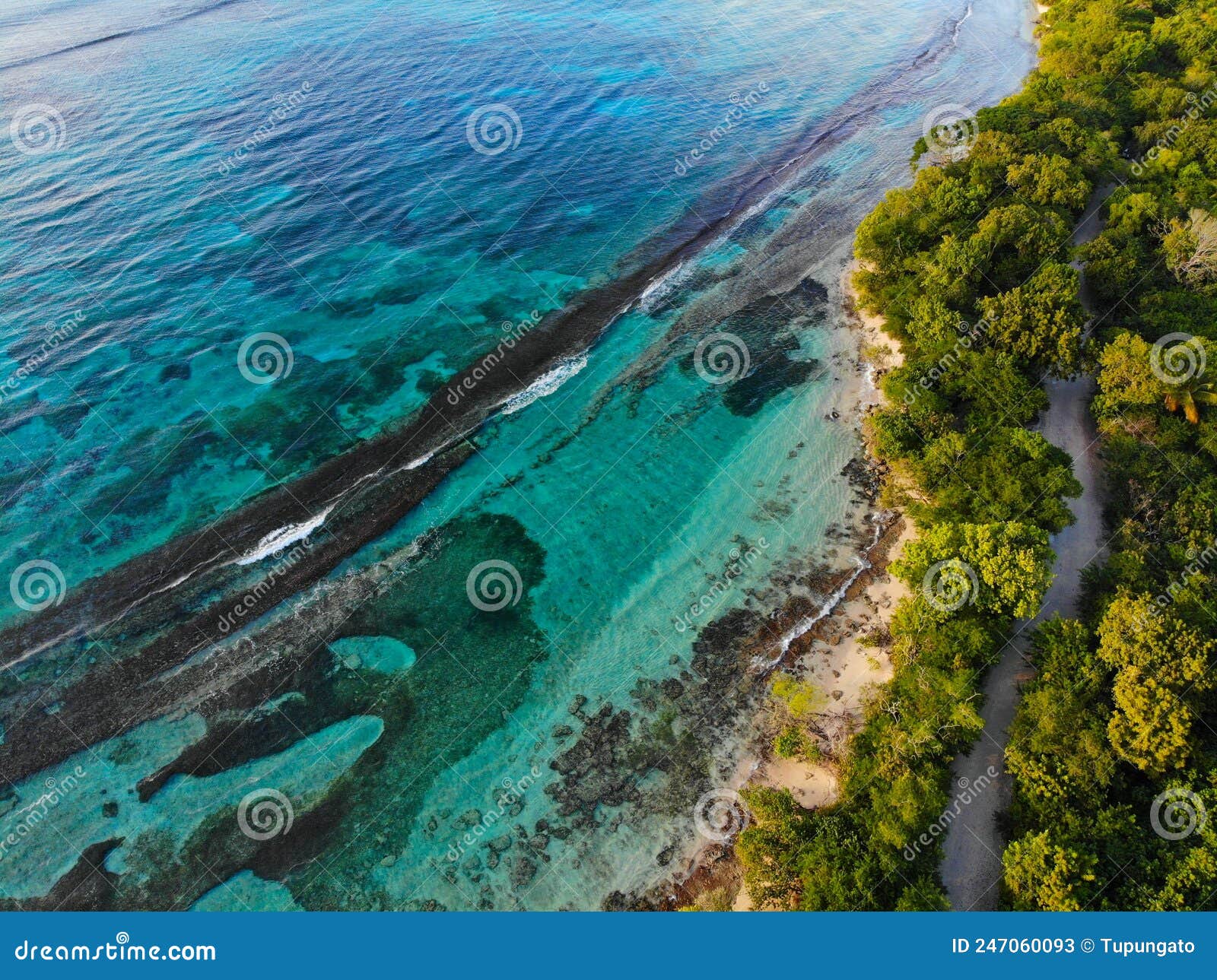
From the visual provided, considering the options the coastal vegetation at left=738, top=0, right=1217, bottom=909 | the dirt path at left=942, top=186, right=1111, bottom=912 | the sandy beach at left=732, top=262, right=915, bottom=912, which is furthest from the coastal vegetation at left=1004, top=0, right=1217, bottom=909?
the sandy beach at left=732, top=262, right=915, bottom=912

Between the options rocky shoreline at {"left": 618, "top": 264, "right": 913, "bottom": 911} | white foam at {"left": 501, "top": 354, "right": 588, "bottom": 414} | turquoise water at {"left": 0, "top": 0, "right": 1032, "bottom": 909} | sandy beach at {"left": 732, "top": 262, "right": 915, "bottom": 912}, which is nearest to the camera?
rocky shoreline at {"left": 618, "top": 264, "right": 913, "bottom": 911}

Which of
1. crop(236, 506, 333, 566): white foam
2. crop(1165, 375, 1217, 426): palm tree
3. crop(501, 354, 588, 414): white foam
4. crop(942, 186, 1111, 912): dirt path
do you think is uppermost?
crop(501, 354, 588, 414): white foam

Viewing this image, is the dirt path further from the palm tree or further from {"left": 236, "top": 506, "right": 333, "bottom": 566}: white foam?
{"left": 236, "top": 506, "right": 333, "bottom": 566}: white foam

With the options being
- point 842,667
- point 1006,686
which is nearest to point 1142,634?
point 1006,686

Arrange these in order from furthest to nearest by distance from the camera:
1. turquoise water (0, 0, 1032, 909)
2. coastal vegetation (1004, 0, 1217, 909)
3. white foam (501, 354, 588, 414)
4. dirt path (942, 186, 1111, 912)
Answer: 1. white foam (501, 354, 588, 414)
2. turquoise water (0, 0, 1032, 909)
3. dirt path (942, 186, 1111, 912)
4. coastal vegetation (1004, 0, 1217, 909)

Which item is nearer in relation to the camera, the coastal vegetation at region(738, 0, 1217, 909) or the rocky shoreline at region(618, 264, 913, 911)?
the coastal vegetation at region(738, 0, 1217, 909)

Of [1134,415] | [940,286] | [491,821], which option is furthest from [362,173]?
[1134,415]

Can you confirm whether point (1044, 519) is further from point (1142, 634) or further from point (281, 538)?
point (281, 538)

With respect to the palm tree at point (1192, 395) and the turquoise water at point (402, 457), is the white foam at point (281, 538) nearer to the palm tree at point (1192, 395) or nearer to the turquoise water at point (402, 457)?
the turquoise water at point (402, 457)
